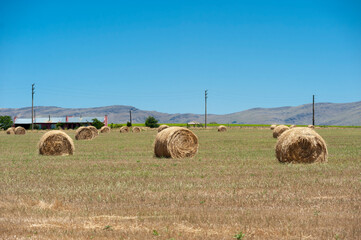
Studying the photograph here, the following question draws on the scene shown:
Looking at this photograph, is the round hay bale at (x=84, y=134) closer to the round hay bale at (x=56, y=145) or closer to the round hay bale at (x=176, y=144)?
the round hay bale at (x=56, y=145)

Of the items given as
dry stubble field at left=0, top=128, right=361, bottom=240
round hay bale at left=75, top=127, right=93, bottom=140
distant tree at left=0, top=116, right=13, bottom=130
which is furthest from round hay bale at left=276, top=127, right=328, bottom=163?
distant tree at left=0, top=116, right=13, bottom=130

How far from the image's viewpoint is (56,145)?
2530 centimetres

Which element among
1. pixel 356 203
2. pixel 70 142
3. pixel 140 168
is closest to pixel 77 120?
pixel 70 142

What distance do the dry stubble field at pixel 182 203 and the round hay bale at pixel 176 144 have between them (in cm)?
549

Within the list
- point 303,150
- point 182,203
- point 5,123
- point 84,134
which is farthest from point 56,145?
point 5,123

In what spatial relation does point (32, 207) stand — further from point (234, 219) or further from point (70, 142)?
point (70, 142)

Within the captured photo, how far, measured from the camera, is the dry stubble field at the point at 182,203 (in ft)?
26.0

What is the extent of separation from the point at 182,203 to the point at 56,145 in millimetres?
16678

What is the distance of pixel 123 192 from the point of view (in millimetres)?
11703

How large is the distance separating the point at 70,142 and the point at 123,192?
14439 millimetres

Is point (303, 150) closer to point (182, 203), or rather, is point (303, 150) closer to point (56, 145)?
point (182, 203)

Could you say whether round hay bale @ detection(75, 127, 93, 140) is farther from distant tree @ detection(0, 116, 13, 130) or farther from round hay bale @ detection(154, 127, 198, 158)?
distant tree @ detection(0, 116, 13, 130)

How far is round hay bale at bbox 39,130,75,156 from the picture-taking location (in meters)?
25.2

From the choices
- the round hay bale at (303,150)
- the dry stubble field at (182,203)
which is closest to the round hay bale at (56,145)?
the dry stubble field at (182,203)
